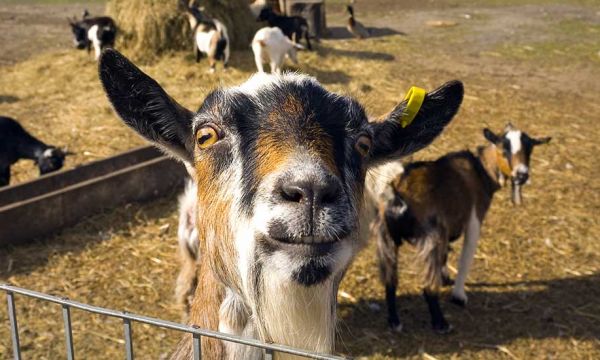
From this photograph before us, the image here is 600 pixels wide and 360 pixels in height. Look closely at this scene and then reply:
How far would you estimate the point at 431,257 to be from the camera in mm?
7492

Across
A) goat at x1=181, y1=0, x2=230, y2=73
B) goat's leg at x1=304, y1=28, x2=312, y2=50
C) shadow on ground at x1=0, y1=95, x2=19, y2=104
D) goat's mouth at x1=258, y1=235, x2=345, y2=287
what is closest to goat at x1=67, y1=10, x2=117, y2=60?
goat at x1=181, y1=0, x2=230, y2=73

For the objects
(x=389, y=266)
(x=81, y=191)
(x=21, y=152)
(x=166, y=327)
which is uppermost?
(x=166, y=327)

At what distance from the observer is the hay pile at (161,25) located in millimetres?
19453

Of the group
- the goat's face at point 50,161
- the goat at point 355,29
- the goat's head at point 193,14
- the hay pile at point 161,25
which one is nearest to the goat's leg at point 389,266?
the goat's face at point 50,161

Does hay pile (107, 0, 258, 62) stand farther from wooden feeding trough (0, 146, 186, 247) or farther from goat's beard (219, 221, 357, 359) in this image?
goat's beard (219, 221, 357, 359)

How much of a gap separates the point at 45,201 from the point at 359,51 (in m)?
13.1

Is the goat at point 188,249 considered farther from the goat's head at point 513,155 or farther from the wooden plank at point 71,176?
the goat's head at point 513,155

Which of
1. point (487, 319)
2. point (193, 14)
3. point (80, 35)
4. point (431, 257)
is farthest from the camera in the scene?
point (80, 35)

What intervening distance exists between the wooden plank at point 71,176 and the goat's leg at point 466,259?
18.6ft

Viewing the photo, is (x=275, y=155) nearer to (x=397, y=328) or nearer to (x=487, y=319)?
(x=397, y=328)

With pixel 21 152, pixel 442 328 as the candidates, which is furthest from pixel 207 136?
pixel 21 152

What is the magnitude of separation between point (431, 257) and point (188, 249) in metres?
2.77

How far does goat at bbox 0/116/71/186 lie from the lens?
11.2m

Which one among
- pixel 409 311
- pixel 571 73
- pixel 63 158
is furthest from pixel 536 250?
pixel 571 73
